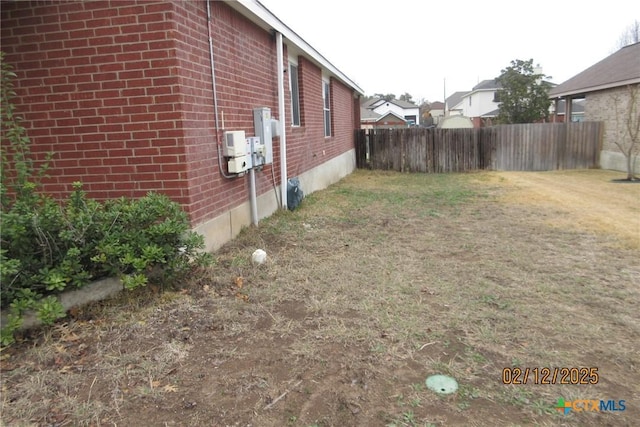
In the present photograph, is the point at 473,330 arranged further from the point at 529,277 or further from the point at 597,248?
the point at 597,248

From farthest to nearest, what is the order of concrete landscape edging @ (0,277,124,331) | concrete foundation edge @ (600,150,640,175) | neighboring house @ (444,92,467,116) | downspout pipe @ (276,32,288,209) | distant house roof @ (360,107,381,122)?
neighboring house @ (444,92,467,116) → distant house roof @ (360,107,381,122) → concrete foundation edge @ (600,150,640,175) → downspout pipe @ (276,32,288,209) → concrete landscape edging @ (0,277,124,331)

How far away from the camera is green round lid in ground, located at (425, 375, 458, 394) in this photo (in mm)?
2611

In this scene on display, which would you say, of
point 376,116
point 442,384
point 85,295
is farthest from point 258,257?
point 376,116

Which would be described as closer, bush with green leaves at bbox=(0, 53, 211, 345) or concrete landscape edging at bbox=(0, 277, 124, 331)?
bush with green leaves at bbox=(0, 53, 211, 345)

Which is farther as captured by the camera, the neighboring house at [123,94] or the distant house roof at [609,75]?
the distant house roof at [609,75]

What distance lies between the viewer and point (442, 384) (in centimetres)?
267

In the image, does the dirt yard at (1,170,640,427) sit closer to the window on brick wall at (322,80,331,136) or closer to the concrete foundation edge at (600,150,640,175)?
the window on brick wall at (322,80,331,136)

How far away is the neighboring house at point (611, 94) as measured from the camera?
14164 millimetres

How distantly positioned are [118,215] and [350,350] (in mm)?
2159

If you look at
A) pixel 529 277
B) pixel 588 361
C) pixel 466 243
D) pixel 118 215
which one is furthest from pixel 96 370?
pixel 466 243

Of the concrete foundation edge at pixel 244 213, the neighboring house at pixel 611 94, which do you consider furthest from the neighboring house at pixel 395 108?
the concrete foundation edge at pixel 244 213

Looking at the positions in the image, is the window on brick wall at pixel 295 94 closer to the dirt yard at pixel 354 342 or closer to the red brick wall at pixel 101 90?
the dirt yard at pixel 354 342

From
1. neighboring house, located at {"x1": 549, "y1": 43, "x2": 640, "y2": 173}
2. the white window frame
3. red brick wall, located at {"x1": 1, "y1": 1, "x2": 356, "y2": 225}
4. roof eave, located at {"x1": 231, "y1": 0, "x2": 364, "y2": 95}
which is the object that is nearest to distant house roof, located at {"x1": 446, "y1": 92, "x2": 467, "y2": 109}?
neighboring house, located at {"x1": 549, "y1": 43, "x2": 640, "y2": 173}

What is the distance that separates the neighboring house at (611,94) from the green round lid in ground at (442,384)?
13.9 metres
